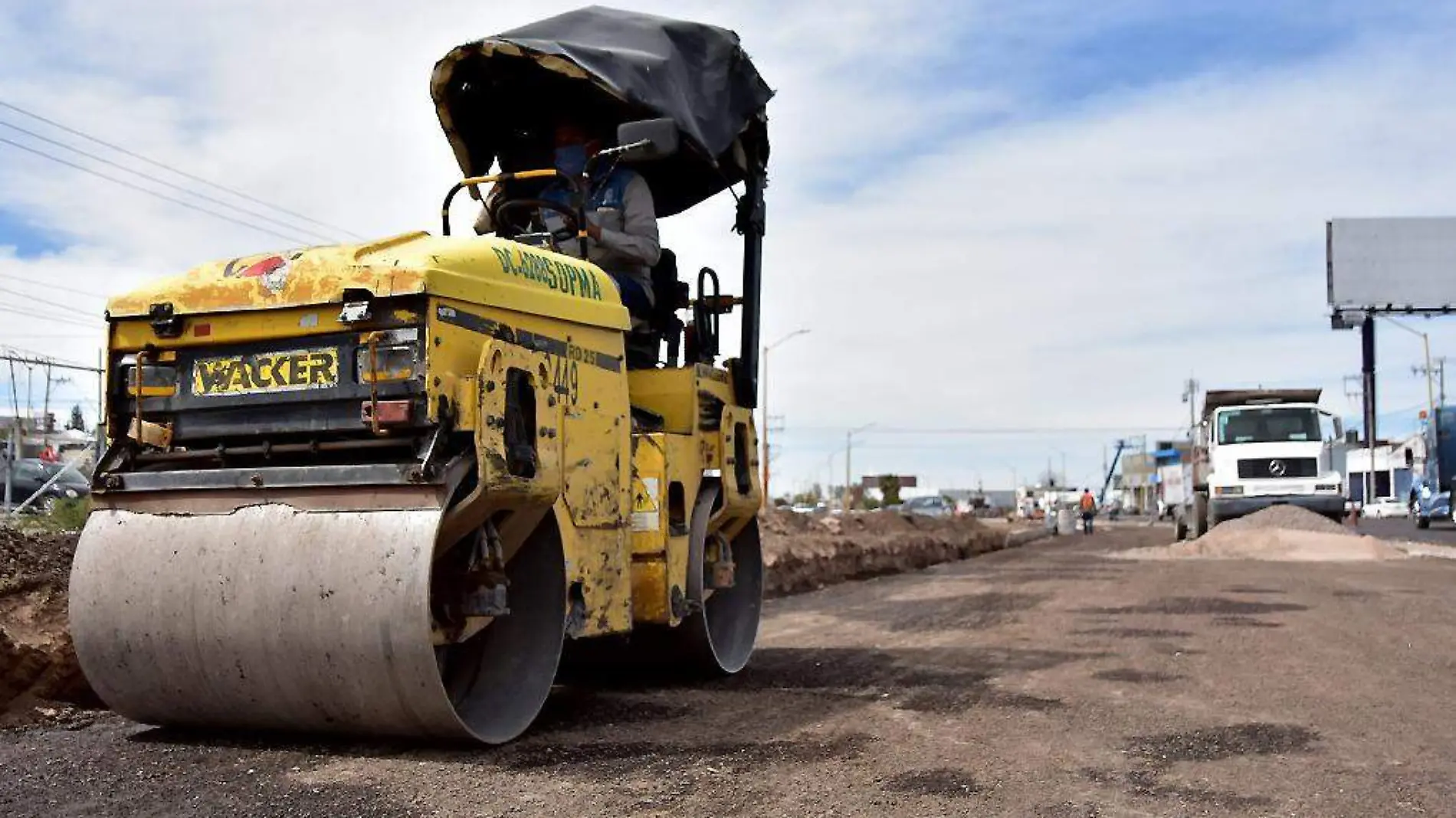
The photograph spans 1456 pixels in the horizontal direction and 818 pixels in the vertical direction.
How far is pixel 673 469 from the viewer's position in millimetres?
→ 6781

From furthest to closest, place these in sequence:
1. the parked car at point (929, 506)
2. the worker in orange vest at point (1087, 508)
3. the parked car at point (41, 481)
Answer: the parked car at point (929, 506) → the worker in orange vest at point (1087, 508) → the parked car at point (41, 481)

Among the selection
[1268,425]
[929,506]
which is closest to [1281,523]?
[1268,425]

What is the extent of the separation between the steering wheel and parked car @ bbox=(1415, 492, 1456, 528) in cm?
4311

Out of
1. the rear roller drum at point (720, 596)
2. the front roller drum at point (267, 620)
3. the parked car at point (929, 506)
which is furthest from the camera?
the parked car at point (929, 506)

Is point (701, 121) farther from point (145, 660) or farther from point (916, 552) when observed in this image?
point (916, 552)

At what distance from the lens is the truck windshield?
26672mm

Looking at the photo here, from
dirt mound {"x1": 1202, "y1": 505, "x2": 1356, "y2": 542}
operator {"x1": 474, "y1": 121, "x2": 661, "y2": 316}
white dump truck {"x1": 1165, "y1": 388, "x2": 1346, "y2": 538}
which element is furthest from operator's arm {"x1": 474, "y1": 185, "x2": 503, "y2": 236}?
white dump truck {"x1": 1165, "y1": 388, "x2": 1346, "y2": 538}

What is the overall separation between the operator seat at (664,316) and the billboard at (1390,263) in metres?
63.7

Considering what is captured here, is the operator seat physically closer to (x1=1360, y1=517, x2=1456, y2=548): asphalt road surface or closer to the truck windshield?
the truck windshield

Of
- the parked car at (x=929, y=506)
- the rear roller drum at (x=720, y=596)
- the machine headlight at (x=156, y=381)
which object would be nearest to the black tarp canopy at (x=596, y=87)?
the rear roller drum at (x=720, y=596)

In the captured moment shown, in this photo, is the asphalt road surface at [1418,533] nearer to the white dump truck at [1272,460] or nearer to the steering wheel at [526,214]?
the white dump truck at [1272,460]

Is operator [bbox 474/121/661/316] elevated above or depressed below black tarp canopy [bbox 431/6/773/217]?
below

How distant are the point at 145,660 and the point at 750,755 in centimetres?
225

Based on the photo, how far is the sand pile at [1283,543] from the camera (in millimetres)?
23016
